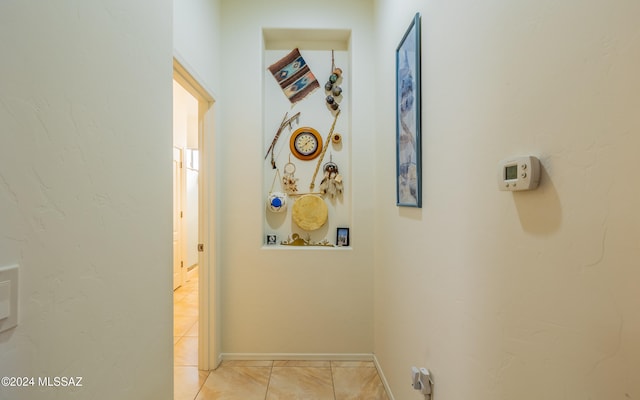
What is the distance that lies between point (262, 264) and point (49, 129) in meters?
1.89

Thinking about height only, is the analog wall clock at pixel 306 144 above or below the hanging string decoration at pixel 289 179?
above

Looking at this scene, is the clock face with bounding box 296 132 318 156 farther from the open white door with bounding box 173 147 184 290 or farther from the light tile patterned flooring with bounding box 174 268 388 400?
the open white door with bounding box 173 147 184 290

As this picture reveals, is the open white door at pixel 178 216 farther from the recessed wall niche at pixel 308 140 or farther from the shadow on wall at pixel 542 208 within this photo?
the shadow on wall at pixel 542 208

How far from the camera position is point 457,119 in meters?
1.12

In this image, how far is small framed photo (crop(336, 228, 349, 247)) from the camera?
257cm

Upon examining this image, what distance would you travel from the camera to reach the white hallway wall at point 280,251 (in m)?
2.44

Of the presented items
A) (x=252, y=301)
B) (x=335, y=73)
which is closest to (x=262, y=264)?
(x=252, y=301)

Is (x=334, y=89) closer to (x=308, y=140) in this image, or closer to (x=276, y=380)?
(x=308, y=140)

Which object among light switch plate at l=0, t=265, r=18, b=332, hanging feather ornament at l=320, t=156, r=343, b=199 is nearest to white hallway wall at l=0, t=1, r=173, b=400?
light switch plate at l=0, t=265, r=18, b=332

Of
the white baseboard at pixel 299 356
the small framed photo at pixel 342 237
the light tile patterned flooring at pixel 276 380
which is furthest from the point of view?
the small framed photo at pixel 342 237

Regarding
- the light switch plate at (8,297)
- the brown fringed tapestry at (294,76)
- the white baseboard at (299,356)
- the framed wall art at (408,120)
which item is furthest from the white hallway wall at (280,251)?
the light switch plate at (8,297)

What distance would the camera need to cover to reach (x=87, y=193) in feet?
2.73

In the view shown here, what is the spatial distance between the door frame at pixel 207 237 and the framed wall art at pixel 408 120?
1389 millimetres

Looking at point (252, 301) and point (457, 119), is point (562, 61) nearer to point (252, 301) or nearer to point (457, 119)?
point (457, 119)
